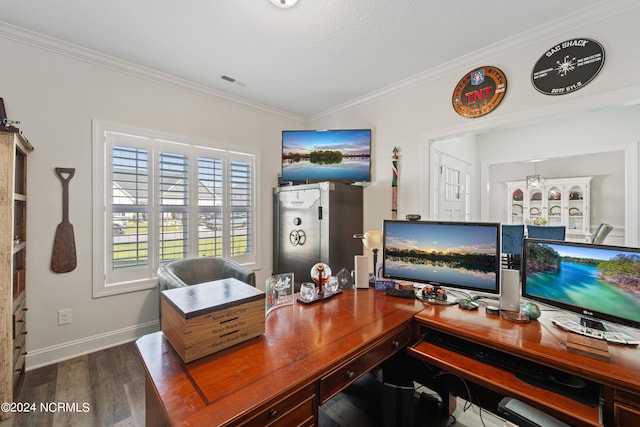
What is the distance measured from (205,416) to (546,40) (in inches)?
121

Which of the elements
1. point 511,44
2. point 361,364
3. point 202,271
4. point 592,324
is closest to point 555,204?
point 511,44

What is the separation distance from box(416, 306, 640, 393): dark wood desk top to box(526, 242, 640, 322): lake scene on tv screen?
6.6 inches

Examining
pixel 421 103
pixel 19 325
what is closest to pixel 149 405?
pixel 19 325

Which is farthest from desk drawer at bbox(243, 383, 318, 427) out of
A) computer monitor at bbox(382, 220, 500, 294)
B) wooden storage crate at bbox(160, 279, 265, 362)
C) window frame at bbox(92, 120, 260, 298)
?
window frame at bbox(92, 120, 260, 298)

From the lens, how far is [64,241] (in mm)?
2283

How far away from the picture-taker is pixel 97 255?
2447 mm

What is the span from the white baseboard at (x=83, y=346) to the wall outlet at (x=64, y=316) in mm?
183

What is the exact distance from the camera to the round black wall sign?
1875 mm

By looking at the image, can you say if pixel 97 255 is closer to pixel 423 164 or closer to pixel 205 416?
pixel 205 416

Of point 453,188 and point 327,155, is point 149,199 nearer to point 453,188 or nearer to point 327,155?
point 327,155

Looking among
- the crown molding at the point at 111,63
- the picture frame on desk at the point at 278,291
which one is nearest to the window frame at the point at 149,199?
the crown molding at the point at 111,63

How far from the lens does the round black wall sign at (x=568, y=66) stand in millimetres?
1875

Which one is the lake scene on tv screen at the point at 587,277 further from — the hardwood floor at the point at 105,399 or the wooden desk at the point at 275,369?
the hardwood floor at the point at 105,399

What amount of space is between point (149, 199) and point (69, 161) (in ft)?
2.19
